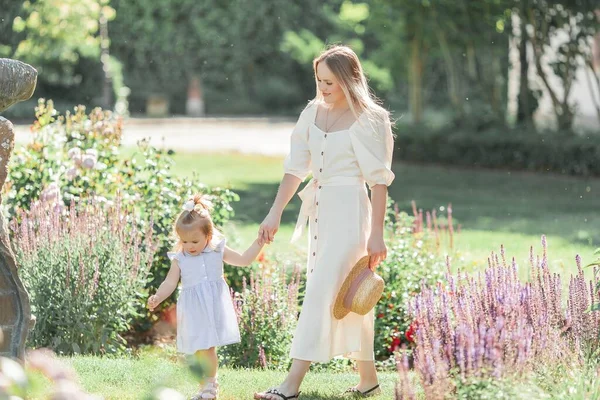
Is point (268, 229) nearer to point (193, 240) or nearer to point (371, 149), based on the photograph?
point (193, 240)

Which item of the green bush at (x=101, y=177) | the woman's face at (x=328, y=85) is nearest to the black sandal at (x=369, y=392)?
the woman's face at (x=328, y=85)

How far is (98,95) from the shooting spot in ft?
110

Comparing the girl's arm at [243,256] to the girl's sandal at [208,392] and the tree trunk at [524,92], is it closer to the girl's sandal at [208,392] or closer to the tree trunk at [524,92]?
the girl's sandal at [208,392]

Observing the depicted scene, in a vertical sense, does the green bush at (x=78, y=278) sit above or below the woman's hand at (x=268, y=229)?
below

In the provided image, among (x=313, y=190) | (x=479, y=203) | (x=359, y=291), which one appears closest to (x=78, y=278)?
(x=313, y=190)

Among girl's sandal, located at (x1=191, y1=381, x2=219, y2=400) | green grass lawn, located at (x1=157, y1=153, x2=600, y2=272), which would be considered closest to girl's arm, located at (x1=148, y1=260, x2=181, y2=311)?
girl's sandal, located at (x1=191, y1=381, x2=219, y2=400)

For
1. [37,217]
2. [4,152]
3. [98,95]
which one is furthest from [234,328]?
[98,95]

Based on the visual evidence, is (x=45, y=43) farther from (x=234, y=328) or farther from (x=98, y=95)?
(x=234, y=328)

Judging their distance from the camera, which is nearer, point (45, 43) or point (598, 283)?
point (598, 283)

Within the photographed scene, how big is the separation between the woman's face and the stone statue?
1311 mm

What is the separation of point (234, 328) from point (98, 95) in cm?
2949

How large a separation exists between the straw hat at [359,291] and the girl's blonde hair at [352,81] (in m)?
0.65

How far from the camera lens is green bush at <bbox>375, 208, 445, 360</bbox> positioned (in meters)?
6.88

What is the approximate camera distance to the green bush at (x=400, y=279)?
6879 millimetres
